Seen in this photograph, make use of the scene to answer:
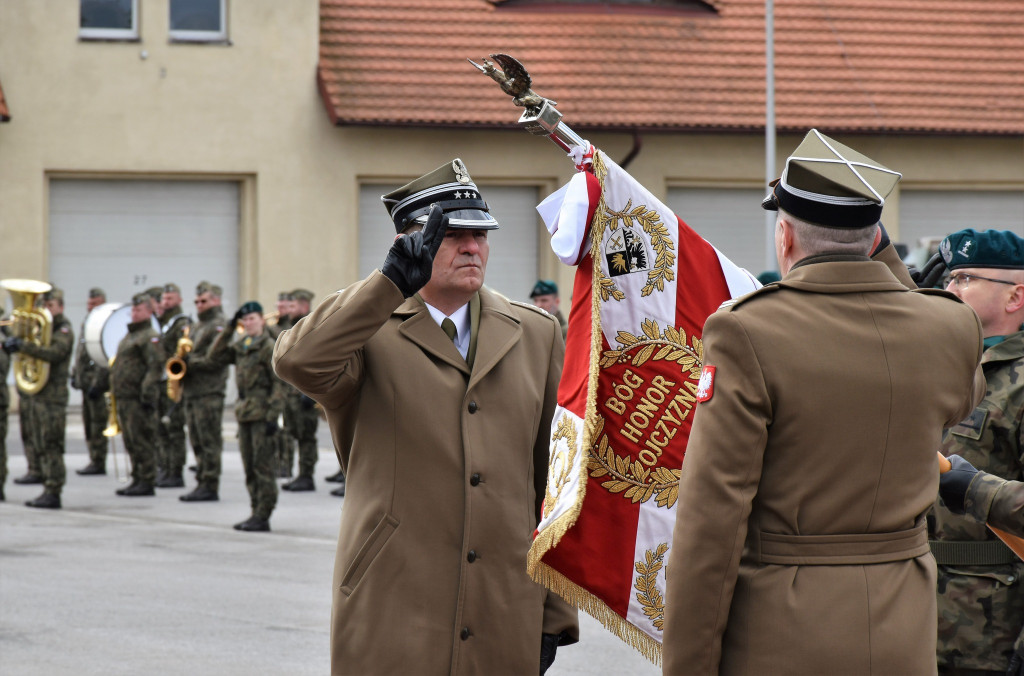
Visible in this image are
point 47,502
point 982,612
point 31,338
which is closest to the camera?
point 982,612

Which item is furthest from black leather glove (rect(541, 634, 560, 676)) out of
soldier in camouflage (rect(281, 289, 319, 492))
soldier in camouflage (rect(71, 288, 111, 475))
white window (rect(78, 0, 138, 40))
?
A: white window (rect(78, 0, 138, 40))

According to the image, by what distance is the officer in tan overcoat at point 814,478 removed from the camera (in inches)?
118

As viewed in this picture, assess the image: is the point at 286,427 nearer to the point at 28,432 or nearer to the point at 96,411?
the point at 28,432

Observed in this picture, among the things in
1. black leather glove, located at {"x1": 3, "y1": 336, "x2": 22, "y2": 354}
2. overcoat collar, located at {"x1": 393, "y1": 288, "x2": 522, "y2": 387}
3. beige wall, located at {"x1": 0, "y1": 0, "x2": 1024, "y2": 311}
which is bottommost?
black leather glove, located at {"x1": 3, "y1": 336, "x2": 22, "y2": 354}

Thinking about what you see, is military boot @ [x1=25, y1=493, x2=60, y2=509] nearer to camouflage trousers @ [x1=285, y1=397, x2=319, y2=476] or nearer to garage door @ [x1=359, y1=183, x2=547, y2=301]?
camouflage trousers @ [x1=285, y1=397, x2=319, y2=476]

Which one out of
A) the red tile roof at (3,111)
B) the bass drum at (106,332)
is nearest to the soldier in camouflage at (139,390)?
the bass drum at (106,332)

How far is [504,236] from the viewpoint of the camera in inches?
911

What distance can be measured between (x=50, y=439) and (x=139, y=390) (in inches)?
60.5

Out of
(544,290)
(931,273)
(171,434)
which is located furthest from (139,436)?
(931,273)

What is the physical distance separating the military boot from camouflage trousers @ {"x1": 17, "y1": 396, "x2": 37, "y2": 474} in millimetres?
1083

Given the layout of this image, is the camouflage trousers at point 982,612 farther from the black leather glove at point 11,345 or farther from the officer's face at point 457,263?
the black leather glove at point 11,345

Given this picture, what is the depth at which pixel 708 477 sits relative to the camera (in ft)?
9.82

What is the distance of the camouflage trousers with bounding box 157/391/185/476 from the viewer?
50.8 feet

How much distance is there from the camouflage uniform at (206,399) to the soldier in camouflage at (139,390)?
0.58 metres
